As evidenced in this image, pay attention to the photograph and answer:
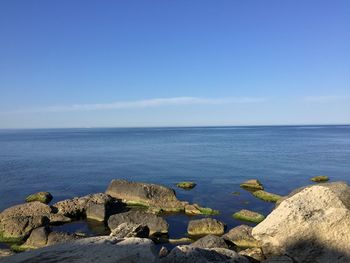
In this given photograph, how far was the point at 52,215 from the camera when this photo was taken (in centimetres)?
2855

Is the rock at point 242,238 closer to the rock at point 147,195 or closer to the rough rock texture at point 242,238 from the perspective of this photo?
the rough rock texture at point 242,238

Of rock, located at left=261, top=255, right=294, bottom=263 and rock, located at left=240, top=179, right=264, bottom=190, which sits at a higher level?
rock, located at left=261, top=255, right=294, bottom=263

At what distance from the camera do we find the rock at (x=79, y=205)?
29953mm

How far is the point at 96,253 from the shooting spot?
10.2 metres

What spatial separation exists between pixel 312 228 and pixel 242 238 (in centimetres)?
776

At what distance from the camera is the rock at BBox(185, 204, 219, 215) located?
31.3 metres

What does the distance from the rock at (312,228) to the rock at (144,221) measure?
1009cm

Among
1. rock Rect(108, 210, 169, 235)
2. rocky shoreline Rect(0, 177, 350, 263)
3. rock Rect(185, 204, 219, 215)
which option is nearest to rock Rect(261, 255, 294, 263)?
rocky shoreline Rect(0, 177, 350, 263)

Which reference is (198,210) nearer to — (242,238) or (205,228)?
(205,228)

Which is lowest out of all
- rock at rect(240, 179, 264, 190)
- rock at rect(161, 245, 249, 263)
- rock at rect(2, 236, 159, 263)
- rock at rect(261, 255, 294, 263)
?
rock at rect(240, 179, 264, 190)

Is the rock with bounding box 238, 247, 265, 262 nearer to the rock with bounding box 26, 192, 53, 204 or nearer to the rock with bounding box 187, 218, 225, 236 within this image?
the rock with bounding box 187, 218, 225, 236

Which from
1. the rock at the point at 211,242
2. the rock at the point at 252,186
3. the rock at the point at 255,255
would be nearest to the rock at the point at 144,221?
the rock at the point at 211,242

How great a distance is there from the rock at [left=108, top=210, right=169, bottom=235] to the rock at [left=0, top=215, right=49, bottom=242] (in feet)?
16.7

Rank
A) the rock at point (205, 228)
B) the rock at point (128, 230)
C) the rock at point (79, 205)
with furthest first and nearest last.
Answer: the rock at point (79, 205) → the rock at point (205, 228) → the rock at point (128, 230)
